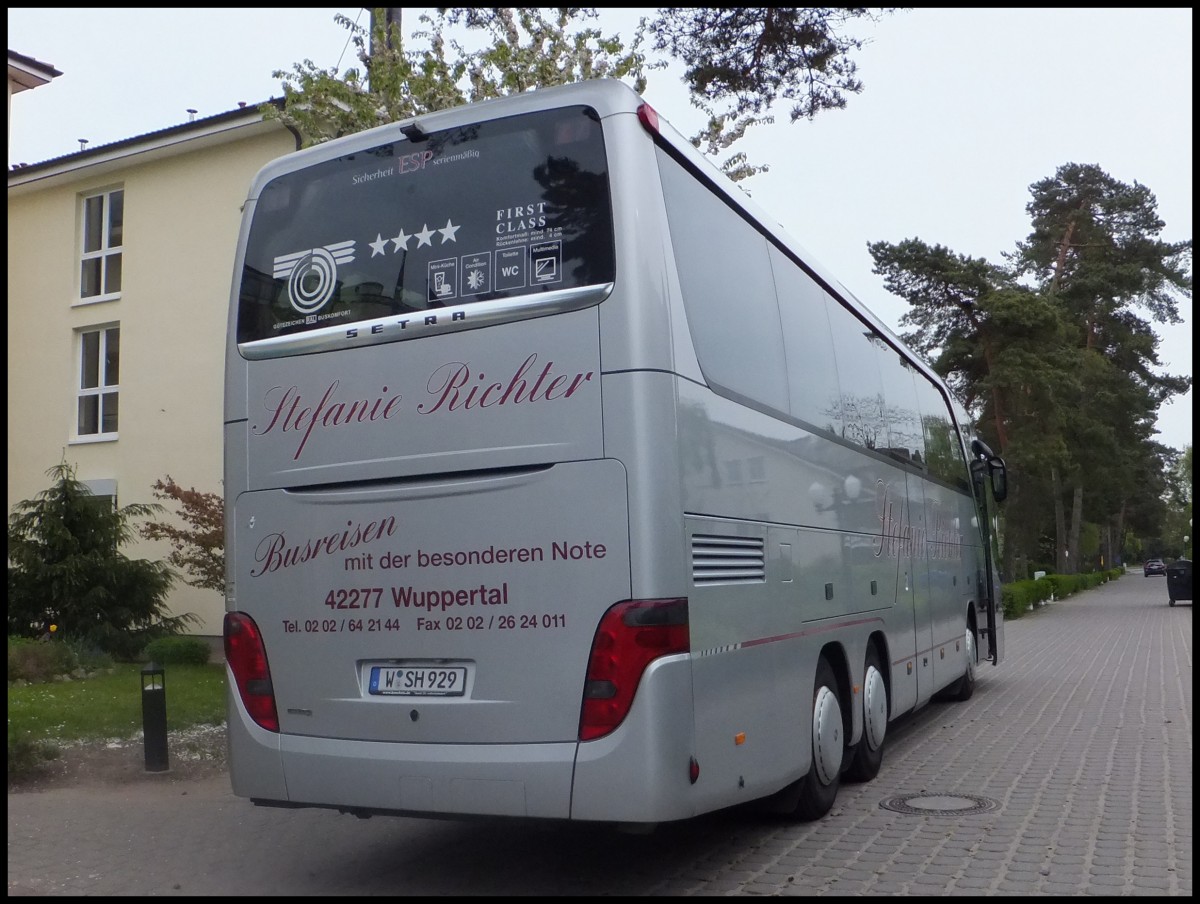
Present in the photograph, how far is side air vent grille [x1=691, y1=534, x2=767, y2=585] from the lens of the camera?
219 inches

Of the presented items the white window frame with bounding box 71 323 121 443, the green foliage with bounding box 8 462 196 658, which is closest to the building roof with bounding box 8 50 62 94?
the white window frame with bounding box 71 323 121 443

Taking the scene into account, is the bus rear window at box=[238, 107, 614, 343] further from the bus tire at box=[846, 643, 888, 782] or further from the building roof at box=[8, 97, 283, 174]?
the building roof at box=[8, 97, 283, 174]

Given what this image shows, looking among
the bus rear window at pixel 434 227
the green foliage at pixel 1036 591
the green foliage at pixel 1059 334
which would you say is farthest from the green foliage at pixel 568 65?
the green foliage at pixel 1059 334

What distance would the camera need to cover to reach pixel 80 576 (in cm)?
1568

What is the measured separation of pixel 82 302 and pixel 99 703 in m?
13.6

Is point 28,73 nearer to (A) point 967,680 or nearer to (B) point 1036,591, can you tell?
(A) point 967,680

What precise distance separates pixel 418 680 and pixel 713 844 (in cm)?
223

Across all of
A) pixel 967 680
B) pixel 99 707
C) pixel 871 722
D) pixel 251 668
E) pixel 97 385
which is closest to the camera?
pixel 251 668

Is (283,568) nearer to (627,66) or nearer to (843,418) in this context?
(843,418)

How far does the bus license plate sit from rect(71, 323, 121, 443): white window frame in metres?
18.4

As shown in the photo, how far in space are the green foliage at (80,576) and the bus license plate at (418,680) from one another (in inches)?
439

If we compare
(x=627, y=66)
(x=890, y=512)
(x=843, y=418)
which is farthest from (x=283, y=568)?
(x=627, y=66)

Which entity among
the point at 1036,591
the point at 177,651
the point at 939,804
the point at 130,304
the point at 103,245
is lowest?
the point at 939,804

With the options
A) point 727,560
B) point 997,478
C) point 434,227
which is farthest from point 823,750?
point 997,478
